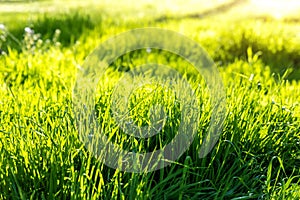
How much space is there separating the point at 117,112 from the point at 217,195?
27.3 inches

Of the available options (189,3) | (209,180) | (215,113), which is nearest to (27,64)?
(215,113)

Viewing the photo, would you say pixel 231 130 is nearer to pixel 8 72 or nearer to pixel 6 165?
pixel 6 165

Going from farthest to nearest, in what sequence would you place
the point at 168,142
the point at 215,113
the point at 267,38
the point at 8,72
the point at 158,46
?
the point at 267,38, the point at 158,46, the point at 8,72, the point at 215,113, the point at 168,142

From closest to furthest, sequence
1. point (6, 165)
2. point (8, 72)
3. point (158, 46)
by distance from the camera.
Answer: point (6, 165), point (8, 72), point (158, 46)

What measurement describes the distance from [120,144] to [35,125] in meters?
0.46

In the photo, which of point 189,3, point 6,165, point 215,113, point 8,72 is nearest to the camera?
point 6,165

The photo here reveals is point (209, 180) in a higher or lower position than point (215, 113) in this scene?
lower

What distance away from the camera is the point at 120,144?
2277mm

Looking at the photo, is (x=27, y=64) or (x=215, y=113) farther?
(x=27, y=64)

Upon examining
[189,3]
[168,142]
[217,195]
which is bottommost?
[217,195]

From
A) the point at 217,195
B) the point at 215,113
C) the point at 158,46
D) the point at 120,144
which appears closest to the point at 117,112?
the point at 120,144

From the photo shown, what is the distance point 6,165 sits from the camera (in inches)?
84.8

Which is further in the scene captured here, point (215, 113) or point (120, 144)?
point (215, 113)

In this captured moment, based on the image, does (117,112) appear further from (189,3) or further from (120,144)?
(189,3)
